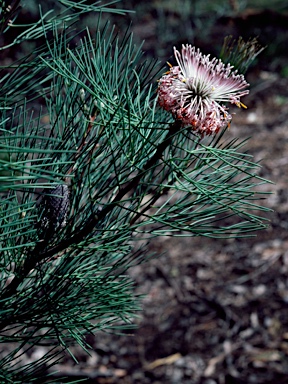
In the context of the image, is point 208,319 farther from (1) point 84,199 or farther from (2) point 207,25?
(2) point 207,25

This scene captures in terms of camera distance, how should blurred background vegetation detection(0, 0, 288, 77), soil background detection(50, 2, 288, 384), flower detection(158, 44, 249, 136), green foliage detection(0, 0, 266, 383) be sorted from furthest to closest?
blurred background vegetation detection(0, 0, 288, 77), soil background detection(50, 2, 288, 384), green foliage detection(0, 0, 266, 383), flower detection(158, 44, 249, 136)

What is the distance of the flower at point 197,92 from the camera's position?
0.62 meters

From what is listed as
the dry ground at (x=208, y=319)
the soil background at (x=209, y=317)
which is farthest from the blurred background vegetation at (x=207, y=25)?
the dry ground at (x=208, y=319)

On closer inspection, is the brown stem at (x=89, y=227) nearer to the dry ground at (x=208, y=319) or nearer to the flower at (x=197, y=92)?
the flower at (x=197, y=92)

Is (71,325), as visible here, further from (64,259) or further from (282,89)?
(282,89)

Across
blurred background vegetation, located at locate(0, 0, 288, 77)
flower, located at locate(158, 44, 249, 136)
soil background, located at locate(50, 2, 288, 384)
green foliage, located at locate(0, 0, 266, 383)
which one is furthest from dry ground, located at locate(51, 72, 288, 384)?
blurred background vegetation, located at locate(0, 0, 288, 77)

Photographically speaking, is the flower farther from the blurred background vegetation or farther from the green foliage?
the blurred background vegetation

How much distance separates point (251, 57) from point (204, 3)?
501 centimetres

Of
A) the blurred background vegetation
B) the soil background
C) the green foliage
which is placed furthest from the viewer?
the blurred background vegetation

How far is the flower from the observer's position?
62 cm

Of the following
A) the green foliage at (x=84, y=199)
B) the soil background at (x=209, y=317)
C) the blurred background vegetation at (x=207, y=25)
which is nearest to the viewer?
the green foliage at (x=84, y=199)

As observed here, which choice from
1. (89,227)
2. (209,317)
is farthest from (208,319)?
(89,227)

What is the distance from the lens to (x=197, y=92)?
630mm

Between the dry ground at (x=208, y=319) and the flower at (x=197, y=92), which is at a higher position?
the flower at (x=197, y=92)
